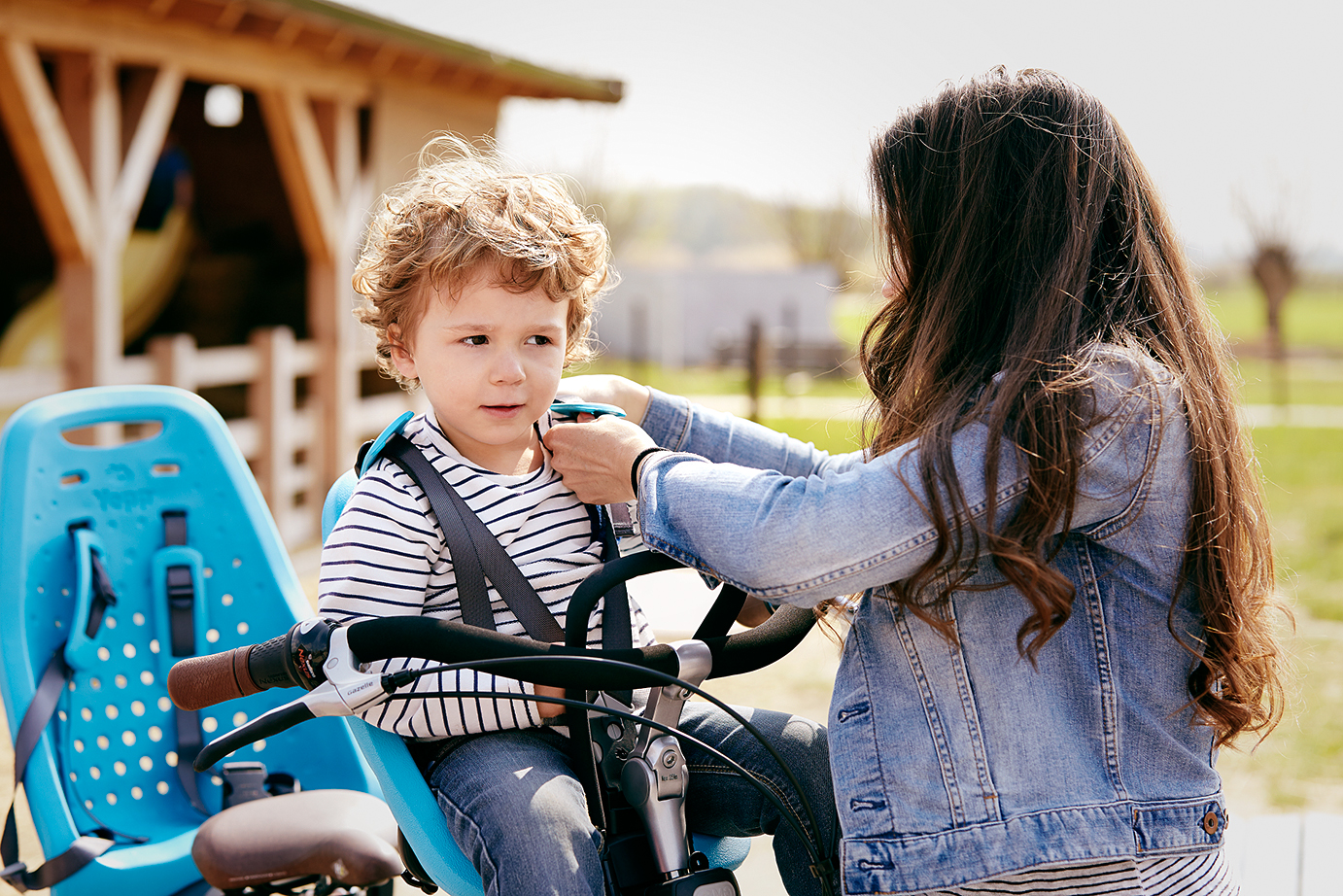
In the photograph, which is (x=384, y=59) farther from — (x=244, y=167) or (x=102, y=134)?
(x=102, y=134)

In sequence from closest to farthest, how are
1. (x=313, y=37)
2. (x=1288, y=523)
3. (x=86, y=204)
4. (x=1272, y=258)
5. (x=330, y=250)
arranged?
(x=86, y=204)
(x=313, y=37)
(x=330, y=250)
(x=1288, y=523)
(x=1272, y=258)

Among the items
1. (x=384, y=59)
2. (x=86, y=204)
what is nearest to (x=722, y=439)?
(x=86, y=204)

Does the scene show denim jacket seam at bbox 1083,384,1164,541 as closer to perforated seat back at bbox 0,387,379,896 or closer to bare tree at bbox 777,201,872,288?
perforated seat back at bbox 0,387,379,896

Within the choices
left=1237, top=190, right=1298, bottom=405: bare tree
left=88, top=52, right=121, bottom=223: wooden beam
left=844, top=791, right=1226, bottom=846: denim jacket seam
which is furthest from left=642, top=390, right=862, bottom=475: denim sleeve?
left=1237, top=190, right=1298, bottom=405: bare tree

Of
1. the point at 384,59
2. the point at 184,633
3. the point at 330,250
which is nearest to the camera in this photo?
the point at 184,633

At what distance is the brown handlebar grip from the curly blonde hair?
0.59 meters

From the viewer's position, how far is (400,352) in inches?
67.6

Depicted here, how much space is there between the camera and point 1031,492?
Result: 1.22m

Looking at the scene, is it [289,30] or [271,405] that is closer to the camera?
[289,30]

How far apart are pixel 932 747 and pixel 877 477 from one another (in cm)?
33

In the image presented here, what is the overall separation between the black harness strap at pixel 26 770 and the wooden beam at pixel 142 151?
363 centimetres

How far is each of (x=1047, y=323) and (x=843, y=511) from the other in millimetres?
320

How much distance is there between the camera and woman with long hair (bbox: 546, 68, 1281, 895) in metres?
1.22

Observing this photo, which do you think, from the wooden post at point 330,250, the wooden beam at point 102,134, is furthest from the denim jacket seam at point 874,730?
the wooden post at point 330,250
